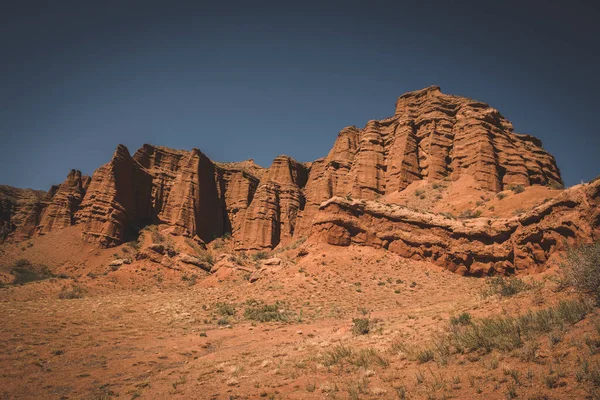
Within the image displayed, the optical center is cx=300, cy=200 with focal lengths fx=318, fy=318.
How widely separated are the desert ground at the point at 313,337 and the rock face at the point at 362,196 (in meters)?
2.61

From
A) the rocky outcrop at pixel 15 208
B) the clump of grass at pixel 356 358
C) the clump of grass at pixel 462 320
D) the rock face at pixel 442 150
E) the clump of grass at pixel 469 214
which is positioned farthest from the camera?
the rocky outcrop at pixel 15 208

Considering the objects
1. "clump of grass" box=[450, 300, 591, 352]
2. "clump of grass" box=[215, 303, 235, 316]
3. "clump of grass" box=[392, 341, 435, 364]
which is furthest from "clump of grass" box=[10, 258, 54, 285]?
"clump of grass" box=[450, 300, 591, 352]

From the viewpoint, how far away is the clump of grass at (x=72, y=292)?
25.8m

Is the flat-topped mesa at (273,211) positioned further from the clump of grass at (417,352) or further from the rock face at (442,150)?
the clump of grass at (417,352)

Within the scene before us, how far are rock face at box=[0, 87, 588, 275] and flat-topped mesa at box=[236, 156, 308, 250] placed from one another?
0.24 metres

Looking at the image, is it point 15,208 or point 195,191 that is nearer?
point 195,191

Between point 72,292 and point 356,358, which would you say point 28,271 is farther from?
point 356,358

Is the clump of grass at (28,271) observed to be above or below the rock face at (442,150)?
below

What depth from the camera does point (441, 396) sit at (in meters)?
5.61

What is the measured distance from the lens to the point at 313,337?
12969mm

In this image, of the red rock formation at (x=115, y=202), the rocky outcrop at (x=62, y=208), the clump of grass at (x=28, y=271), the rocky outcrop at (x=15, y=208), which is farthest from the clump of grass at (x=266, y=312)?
the rocky outcrop at (x=15, y=208)

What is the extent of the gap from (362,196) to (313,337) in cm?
3870

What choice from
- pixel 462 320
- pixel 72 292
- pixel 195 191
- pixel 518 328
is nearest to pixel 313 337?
pixel 462 320

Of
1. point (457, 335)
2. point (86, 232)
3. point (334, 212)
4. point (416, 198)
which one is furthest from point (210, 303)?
point (86, 232)
